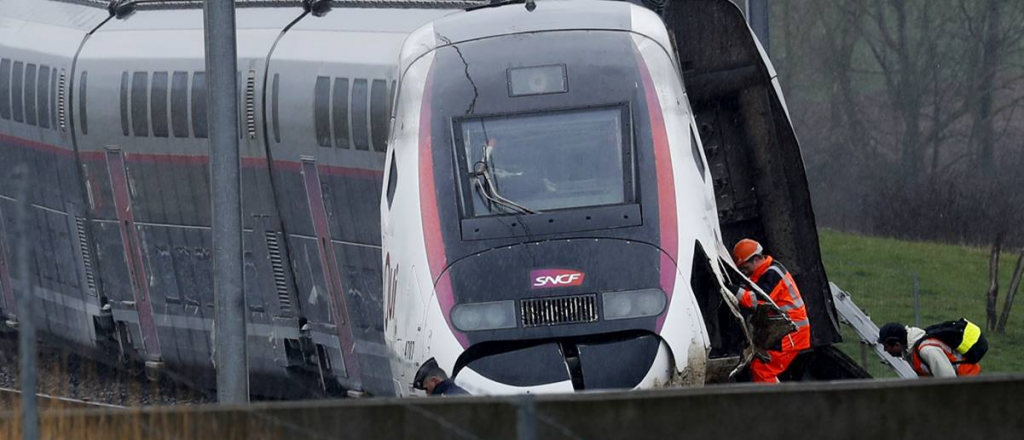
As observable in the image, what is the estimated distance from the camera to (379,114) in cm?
1523

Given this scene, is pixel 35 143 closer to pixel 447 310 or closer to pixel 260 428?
pixel 447 310

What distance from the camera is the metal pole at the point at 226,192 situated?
13.4m

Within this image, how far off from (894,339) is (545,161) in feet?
10.9

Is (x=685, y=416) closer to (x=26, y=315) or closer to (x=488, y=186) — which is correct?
(x=26, y=315)

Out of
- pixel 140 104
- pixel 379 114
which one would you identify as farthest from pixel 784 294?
pixel 140 104

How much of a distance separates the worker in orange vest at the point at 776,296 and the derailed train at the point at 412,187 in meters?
0.63

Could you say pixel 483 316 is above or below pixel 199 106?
below

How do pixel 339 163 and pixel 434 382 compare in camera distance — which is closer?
pixel 434 382

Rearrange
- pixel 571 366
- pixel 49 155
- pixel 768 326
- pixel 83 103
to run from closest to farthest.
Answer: pixel 571 366, pixel 768 326, pixel 83 103, pixel 49 155

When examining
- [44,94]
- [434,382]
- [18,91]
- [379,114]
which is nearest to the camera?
[434,382]

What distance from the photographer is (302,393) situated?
17.6m

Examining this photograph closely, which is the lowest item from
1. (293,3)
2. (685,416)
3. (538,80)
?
(685,416)

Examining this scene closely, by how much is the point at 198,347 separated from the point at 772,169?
621 centimetres

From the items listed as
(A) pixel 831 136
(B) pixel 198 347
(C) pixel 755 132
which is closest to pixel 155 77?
(B) pixel 198 347
